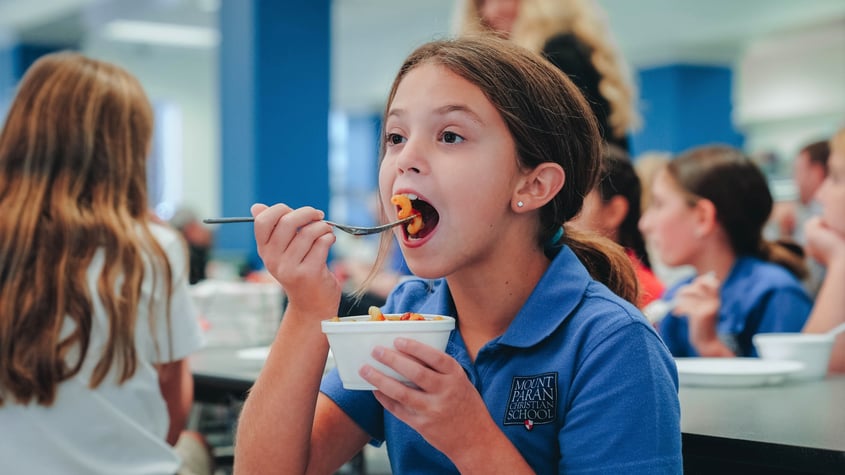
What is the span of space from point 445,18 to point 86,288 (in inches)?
240

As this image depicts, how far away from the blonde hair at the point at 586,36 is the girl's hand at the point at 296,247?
5.34ft

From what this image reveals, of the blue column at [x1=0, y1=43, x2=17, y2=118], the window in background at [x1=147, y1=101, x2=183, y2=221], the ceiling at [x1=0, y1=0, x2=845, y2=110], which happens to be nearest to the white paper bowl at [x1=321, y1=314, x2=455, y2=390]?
the ceiling at [x1=0, y1=0, x2=845, y2=110]

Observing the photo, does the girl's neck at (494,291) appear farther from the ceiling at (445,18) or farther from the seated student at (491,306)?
the ceiling at (445,18)

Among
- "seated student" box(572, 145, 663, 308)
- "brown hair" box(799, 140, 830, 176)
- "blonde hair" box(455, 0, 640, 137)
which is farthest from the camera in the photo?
"brown hair" box(799, 140, 830, 176)

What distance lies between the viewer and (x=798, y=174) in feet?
12.6

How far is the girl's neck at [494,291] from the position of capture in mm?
1116

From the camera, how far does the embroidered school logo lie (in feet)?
3.29

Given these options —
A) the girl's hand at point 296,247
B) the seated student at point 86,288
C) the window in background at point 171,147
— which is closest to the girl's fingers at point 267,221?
the girl's hand at point 296,247

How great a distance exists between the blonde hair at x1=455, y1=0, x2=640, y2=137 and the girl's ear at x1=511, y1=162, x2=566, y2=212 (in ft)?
4.93

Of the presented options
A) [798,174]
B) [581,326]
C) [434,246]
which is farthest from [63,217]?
[798,174]

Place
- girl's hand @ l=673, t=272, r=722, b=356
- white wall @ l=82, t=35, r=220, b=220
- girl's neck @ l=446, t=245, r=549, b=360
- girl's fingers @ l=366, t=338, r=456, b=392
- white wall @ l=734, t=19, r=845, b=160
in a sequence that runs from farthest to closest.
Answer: white wall @ l=82, t=35, r=220, b=220 → white wall @ l=734, t=19, r=845, b=160 → girl's hand @ l=673, t=272, r=722, b=356 → girl's neck @ l=446, t=245, r=549, b=360 → girl's fingers @ l=366, t=338, r=456, b=392

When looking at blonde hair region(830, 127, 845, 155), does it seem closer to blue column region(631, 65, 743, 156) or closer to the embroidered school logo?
the embroidered school logo

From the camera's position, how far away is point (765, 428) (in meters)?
1.16

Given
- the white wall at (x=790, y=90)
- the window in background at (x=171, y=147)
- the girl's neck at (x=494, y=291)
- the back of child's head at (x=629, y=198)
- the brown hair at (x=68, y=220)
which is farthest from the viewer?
the window in background at (x=171, y=147)
